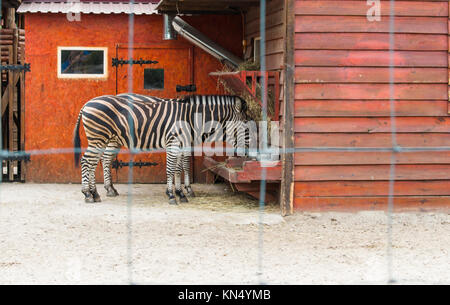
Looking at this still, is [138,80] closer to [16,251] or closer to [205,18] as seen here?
[205,18]

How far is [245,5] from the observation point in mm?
10164

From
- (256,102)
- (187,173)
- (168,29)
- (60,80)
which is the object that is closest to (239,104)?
(256,102)

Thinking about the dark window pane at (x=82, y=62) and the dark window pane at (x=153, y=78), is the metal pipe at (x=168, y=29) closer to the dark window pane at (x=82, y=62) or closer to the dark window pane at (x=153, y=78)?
the dark window pane at (x=153, y=78)

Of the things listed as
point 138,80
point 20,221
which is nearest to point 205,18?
point 138,80

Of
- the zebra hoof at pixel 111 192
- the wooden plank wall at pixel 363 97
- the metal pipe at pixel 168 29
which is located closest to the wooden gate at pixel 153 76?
the metal pipe at pixel 168 29

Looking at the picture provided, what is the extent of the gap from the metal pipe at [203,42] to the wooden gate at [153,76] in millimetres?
585

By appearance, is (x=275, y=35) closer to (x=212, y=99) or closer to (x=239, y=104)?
(x=239, y=104)

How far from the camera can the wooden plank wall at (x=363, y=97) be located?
8.18 metres

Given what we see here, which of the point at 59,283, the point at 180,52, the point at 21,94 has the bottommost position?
the point at 59,283

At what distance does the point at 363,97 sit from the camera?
27.0 feet

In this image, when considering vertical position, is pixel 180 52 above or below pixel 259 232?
above

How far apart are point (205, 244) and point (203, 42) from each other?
14.6 ft

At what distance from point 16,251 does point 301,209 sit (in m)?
3.40

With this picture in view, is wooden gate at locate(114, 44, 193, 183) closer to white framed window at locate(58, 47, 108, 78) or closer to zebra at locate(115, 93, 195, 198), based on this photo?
white framed window at locate(58, 47, 108, 78)
